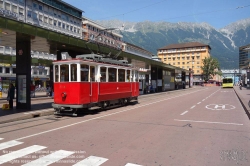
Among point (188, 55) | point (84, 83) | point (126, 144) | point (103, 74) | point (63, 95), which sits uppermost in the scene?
point (188, 55)

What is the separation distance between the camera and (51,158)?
5.40m

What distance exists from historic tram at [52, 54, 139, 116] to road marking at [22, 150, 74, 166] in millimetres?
6215

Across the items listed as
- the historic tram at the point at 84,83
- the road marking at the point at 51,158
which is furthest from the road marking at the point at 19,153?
the historic tram at the point at 84,83

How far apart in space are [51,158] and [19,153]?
0.99 meters

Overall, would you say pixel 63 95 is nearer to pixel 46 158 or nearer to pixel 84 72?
pixel 84 72

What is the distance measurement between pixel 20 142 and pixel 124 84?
10.3 meters

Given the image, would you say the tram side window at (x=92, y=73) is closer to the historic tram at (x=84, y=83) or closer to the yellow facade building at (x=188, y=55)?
the historic tram at (x=84, y=83)

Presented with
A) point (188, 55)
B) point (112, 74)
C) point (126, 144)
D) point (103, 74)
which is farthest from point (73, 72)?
point (188, 55)

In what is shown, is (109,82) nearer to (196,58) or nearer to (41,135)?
(41,135)

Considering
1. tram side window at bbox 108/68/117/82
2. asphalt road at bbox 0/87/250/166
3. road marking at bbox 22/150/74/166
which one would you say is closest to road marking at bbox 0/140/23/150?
asphalt road at bbox 0/87/250/166

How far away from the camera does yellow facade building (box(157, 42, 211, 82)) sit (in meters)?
126

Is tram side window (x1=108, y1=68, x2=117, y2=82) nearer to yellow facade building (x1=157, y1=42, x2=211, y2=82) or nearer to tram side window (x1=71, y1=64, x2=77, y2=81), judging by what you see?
tram side window (x1=71, y1=64, x2=77, y2=81)

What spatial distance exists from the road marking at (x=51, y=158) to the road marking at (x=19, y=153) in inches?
24.4

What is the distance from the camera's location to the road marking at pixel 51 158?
199 inches
